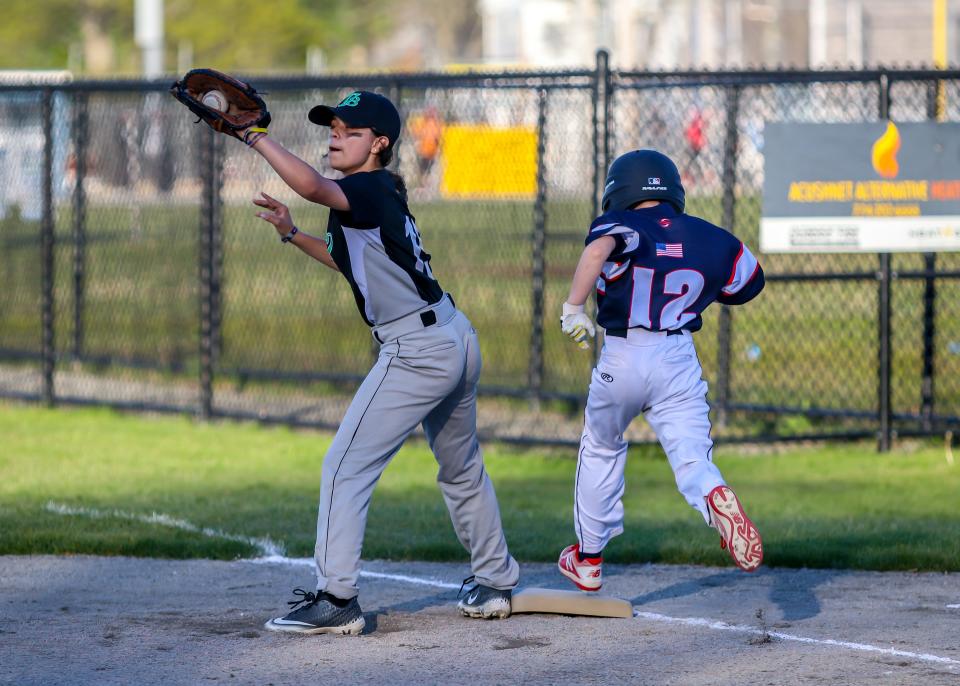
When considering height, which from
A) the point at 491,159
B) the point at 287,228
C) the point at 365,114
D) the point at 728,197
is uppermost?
the point at 491,159

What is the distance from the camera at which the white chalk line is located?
518 centimetres

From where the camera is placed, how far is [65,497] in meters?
8.21

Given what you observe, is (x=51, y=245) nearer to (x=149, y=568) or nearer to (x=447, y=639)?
(x=149, y=568)

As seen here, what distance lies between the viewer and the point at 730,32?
42.7 metres

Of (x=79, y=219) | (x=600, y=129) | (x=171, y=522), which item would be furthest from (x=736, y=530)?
(x=79, y=219)

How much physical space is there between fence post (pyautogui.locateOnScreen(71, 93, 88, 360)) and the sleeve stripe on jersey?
293 inches

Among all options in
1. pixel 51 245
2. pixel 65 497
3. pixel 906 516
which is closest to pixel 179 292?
pixel 51 245

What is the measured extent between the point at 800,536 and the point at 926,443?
325 centimetres

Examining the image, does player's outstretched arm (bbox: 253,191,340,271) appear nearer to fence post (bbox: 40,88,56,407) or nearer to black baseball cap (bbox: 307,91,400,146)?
black baseball cap (bbox: 307,91,400,146)

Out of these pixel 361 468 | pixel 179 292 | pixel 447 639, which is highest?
pixel 179 292

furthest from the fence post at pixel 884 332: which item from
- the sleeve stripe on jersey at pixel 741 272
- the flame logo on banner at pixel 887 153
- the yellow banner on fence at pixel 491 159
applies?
the sleeve stripe on jersey at pixel 741 272

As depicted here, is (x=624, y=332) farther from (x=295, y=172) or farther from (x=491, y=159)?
(x=491, y=159)

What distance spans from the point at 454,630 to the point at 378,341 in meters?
1.12

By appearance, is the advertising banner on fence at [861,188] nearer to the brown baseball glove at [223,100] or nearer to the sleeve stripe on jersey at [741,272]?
the sleeve stripe on jersey at [741,272]
